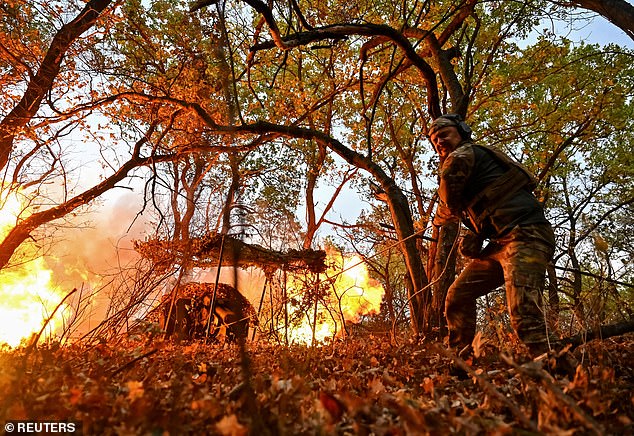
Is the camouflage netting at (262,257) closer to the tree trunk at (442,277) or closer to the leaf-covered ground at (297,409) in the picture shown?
the tree trunk at (442,277)

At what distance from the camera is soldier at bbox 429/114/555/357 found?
135 inches

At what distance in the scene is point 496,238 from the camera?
12.9ft

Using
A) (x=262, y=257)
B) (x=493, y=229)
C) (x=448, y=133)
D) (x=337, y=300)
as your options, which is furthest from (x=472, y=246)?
(x=262, y=257)

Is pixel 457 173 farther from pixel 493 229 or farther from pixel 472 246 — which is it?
pixel 472 246

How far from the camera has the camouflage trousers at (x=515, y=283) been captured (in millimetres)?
3369

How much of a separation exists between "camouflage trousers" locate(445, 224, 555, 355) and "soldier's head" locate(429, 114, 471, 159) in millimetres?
1276

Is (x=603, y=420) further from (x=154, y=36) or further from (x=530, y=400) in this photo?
(x=154, y=36)

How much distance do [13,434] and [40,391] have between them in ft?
1.68

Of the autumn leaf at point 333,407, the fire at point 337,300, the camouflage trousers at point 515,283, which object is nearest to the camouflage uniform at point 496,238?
the camouflage trousers at point 515,283

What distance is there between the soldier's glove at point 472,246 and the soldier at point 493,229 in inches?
0.4

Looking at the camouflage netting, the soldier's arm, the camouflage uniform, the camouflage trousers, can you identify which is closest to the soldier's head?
the camouflage uniform

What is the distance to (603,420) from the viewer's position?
1799 mm

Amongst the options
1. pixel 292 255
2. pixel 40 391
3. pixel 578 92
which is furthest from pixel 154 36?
pixel 578 92

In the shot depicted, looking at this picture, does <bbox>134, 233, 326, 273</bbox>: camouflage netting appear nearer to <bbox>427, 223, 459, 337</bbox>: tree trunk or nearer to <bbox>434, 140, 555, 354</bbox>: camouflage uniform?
<bbox>427, 223, 459, 337</bbox>: tree trunk
